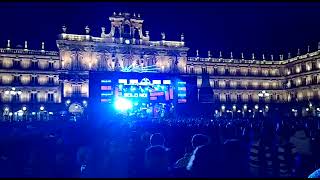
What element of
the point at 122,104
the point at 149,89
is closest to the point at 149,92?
the point at 149,89

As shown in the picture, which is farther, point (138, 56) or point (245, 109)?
point (245, 109)

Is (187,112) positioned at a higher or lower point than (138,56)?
lower

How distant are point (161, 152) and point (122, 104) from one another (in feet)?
101

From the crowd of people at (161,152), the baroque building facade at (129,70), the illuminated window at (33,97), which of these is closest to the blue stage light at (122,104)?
the baroque building facade at (129,70)

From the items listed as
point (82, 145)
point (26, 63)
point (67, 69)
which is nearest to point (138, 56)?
point (67, 69)

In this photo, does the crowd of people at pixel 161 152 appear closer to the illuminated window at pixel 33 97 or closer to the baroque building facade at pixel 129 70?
the baroque building facade at pixel 129 70

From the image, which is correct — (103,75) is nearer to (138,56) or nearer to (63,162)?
(138,56)

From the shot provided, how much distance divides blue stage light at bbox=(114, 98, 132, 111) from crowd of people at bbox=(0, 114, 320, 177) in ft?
87.8

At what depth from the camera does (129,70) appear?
244ft

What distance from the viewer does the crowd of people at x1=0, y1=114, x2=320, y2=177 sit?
23641 mm

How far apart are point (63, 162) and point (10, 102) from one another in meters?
44.9

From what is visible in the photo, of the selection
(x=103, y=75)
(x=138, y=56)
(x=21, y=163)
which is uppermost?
(x=138, y=56)

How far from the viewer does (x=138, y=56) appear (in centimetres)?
7606

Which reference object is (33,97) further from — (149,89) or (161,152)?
(161,152)
